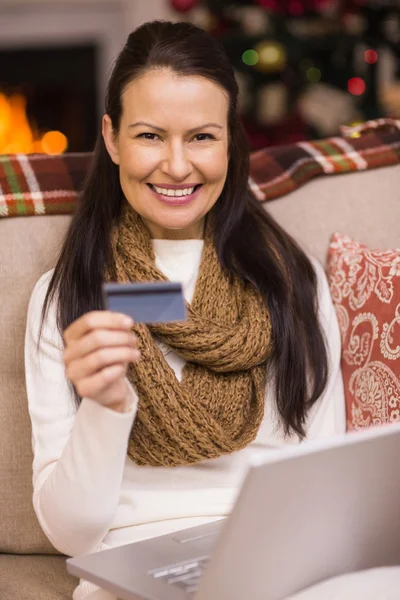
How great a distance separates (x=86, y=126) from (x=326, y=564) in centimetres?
340

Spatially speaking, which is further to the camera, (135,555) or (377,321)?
(377,321)

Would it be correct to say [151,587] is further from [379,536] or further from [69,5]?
[69,5]

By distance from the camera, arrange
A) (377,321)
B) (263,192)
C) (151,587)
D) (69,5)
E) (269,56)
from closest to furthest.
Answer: (151,587)
(377,321)
(263,192)
(269,56)
(69,5)

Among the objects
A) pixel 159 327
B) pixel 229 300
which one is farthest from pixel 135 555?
pixel 229 300

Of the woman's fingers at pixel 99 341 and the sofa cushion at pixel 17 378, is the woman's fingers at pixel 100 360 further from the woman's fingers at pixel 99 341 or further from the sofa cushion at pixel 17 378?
the sofa cushion at pixel 17 378

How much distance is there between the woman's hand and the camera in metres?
0.95

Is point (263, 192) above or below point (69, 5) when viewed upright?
below

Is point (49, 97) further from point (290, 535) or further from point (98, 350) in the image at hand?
point (290, 535)

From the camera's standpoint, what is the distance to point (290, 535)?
925mm

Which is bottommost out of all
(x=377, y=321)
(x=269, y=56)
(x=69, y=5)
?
(x=377, y=321)

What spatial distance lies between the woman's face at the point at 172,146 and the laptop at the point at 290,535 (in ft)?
1.66

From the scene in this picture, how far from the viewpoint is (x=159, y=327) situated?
4.37ft

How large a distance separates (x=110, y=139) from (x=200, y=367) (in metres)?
0.37

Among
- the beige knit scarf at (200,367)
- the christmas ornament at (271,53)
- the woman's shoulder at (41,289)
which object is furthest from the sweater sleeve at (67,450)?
the christmas ornament at (271,53)
